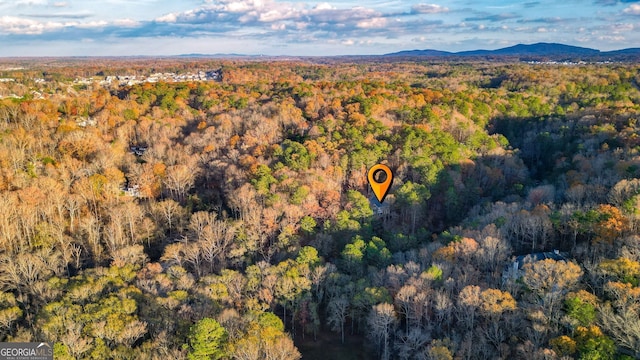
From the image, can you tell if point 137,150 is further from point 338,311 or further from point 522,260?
point 522,260

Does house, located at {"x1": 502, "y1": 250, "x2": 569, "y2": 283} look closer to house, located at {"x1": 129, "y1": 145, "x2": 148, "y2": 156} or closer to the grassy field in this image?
the grassy field

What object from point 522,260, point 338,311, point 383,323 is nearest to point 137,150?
point 338,311

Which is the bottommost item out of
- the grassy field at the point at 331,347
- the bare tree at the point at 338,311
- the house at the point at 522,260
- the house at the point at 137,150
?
the grassy field at the point at 331,347

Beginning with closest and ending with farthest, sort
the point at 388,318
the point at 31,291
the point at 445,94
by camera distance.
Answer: the point at 388,318, the point at 31,291, the point at 445,94

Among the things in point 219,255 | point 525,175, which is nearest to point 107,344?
point 219,255

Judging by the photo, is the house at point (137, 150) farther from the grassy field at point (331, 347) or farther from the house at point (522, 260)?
the house at point (522, 260)

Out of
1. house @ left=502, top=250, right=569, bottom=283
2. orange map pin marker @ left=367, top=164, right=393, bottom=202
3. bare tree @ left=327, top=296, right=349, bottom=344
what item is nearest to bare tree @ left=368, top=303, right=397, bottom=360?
bare tree @ left=327, top=296, right=349, bottom=344

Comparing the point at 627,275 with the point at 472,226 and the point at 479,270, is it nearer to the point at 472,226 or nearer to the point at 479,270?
the point at 479,270

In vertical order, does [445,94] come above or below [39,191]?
above

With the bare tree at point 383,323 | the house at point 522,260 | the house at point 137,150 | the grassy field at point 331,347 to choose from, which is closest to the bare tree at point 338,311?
the grassy field at point 331,347
